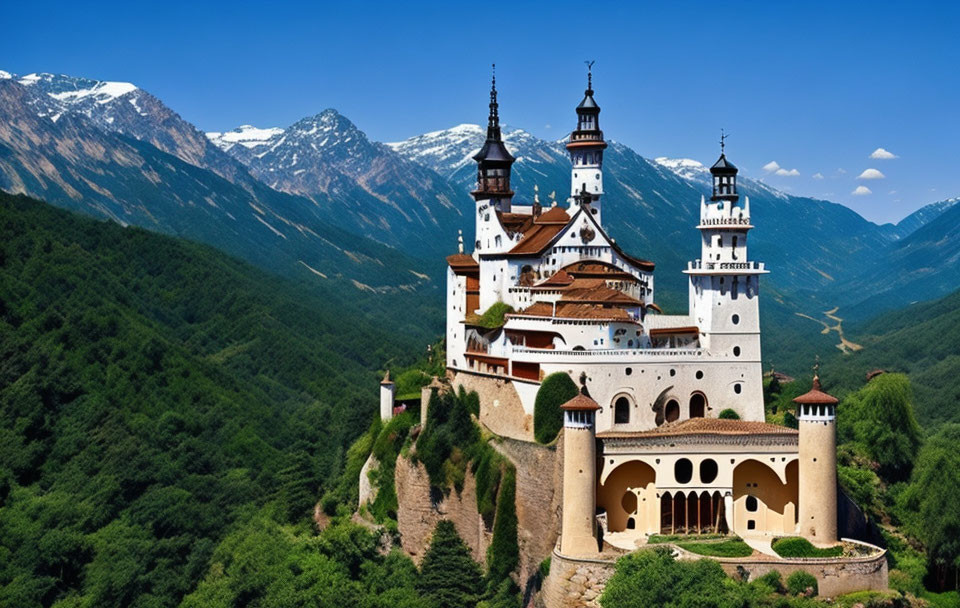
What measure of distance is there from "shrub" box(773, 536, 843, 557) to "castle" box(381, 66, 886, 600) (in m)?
0.96

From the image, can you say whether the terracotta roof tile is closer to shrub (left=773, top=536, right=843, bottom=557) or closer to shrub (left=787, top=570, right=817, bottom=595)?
shrub (left=773, top=536, right=843, bottom=557)

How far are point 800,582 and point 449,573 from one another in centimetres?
2007

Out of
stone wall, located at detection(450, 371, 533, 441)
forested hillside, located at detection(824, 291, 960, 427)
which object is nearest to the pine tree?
stone wall, located at detection(450, 371, 533, 441)

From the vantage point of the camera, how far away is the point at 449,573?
63125 mm

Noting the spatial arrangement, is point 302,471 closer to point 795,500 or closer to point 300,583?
point 300,583

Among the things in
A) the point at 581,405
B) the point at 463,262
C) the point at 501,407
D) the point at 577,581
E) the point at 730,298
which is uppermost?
the point at 463,262

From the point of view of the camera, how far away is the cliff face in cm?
5681

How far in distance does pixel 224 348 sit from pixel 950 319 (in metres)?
104

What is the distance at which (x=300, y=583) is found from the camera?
66.9 metres

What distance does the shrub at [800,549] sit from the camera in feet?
170

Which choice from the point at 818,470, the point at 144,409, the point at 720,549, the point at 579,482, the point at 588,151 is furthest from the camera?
the point at 144,409

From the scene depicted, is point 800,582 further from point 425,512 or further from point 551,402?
point 425,512

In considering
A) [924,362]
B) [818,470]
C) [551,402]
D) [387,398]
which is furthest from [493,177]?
[924,362]

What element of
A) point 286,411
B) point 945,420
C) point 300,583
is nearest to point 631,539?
point 300,583
